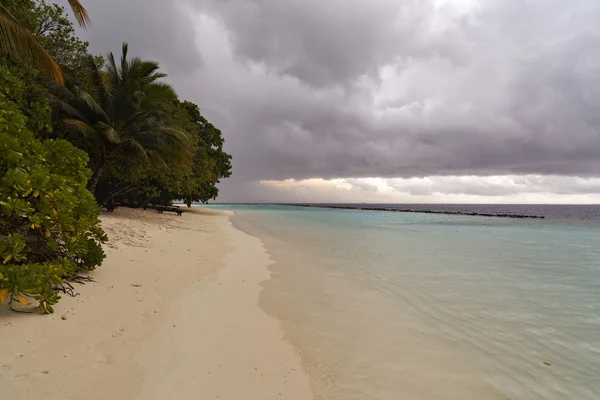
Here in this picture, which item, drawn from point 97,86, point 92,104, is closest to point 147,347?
point 92,104

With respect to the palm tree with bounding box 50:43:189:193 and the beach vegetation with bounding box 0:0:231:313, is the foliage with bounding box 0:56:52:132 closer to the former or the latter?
the beach vegetation with bounding box 0:0:231:313

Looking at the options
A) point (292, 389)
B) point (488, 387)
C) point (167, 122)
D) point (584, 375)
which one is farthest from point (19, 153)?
point (167, 122)

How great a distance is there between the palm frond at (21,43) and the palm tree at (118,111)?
678 centimetres

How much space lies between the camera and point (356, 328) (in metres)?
5.14

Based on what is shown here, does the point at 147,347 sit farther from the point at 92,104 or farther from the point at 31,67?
the point at 92,104

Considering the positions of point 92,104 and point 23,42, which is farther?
point 92,104

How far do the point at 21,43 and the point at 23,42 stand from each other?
0.08 metres

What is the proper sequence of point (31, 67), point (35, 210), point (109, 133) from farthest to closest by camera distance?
point (109, 133)
point (31, 67)
point (35, 210)

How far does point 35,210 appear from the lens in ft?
14.5

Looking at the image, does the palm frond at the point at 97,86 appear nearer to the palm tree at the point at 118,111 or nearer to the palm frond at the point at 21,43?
the palm tree at the point at 118,111

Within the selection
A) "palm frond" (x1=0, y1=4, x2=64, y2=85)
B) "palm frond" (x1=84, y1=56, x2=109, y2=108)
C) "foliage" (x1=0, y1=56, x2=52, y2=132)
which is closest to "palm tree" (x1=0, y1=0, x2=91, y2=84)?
"palm frond" (x1=0, y1=4, x2=64, y2=85)

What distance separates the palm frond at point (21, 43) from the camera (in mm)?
6500

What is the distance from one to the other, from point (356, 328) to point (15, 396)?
442 centimetres

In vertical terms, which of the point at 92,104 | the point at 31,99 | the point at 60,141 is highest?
the point at 92,104
